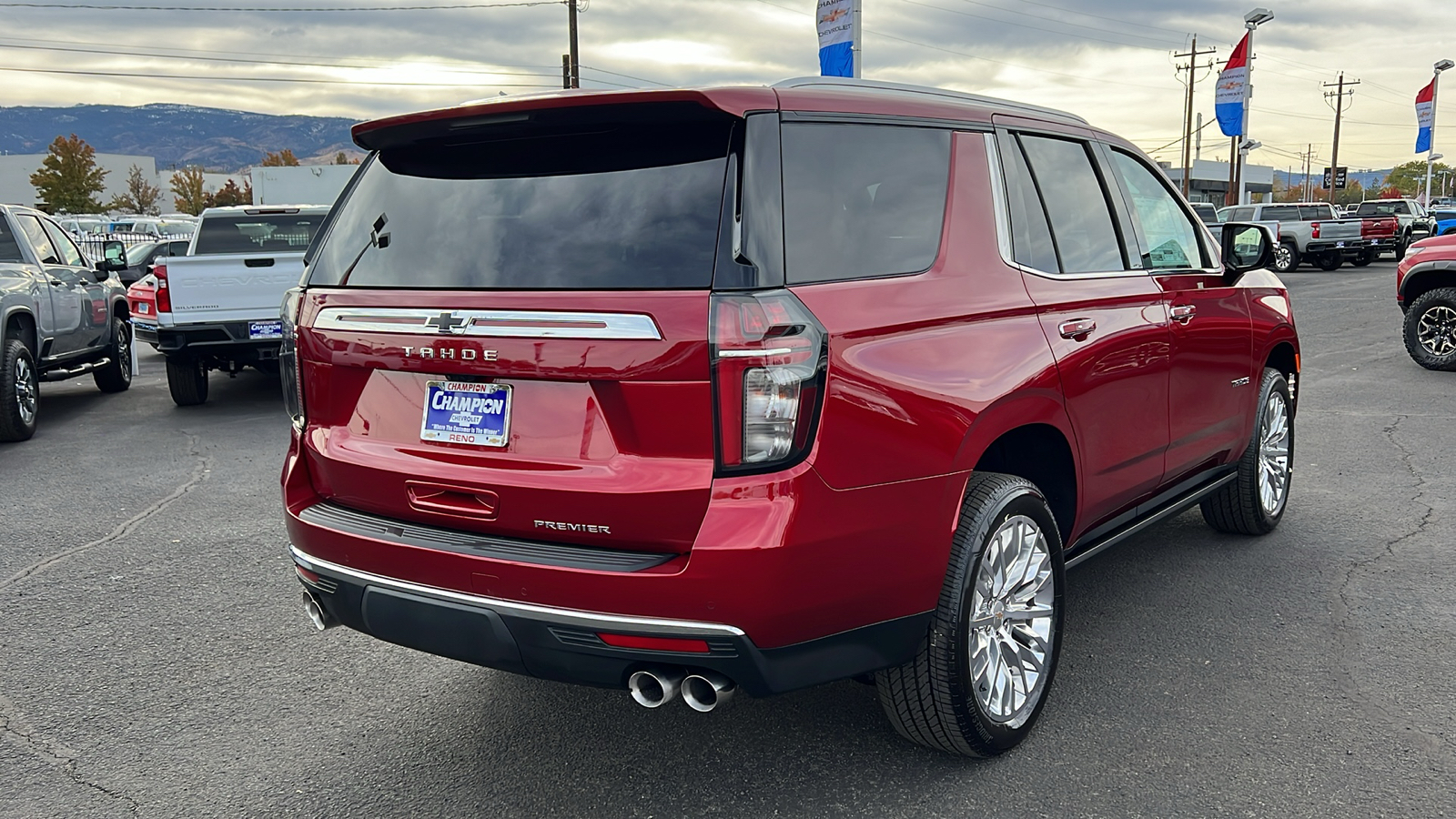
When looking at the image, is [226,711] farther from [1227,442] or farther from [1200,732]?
[1227,442]

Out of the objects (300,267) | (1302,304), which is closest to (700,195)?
(300,267)

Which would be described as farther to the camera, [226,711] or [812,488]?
[226,711]

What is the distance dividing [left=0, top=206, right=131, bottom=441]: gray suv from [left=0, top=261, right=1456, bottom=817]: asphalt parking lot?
3.52m

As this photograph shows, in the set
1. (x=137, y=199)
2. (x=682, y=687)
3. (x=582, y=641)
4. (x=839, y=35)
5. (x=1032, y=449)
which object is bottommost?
(x=682, y=687)

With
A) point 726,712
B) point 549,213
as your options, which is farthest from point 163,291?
point 549,213

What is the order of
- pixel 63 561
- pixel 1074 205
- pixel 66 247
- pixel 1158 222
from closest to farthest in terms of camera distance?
pixel 1074 205, pixel 1158 222, pixel 63 561, pixel 66 247

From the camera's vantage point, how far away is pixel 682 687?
106 inches

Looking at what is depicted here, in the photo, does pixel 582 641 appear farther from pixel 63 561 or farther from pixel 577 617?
pixel 63 561

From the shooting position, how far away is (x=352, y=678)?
3918 millimetres

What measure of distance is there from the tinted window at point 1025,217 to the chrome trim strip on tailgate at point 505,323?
1380 millimetres

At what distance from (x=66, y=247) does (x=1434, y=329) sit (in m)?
13.3

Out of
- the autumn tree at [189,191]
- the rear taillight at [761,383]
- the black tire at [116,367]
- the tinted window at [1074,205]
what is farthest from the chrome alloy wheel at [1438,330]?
the autumn tree at [189,191]

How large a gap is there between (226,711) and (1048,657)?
8.59 ft

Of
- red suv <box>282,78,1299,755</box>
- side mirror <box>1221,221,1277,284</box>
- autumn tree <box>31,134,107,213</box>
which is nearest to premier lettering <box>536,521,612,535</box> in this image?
red suv <box>282,78,1299,755</box>
